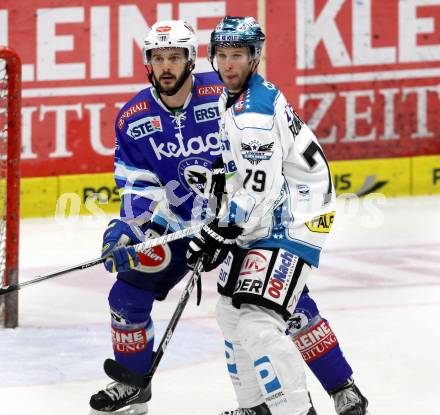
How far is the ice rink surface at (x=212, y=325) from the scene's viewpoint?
556 centimetres

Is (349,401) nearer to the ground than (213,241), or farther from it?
nearer to the ground

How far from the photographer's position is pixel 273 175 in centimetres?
466

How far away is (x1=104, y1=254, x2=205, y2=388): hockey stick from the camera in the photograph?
16.6ft

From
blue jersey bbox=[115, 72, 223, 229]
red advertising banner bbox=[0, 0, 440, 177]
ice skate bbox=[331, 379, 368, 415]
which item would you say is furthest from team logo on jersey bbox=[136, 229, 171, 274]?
red advertising banner bbox=[0, 0, 440, 177]

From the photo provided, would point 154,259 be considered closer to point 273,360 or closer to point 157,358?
point 157,358

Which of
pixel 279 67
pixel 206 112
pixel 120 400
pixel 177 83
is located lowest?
pixel 120 400

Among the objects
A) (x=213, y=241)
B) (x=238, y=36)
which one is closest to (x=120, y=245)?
(x=213, y=241)

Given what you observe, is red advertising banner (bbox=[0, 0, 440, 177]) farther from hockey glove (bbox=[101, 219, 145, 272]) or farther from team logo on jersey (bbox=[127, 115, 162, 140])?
hockey glove (bbox=[101, 219, 145, 272])

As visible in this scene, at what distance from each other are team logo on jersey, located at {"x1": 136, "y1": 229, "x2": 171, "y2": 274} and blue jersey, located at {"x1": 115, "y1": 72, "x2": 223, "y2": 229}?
0.52 feet

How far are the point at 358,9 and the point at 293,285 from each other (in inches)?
201

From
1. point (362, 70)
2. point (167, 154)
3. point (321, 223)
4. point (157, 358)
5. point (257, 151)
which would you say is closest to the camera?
point (257, 151)

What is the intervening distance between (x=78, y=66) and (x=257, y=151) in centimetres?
448

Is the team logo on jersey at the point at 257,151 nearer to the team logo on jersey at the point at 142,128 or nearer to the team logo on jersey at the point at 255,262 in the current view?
the team logo on jersey at the point at 255,262

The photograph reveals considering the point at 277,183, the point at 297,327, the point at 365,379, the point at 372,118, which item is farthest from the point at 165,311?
the point at 372,118
